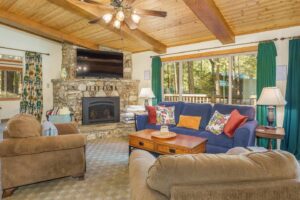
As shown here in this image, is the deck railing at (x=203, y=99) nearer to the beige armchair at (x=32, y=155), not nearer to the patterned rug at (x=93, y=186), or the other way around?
Result: the patterned rug at (x=93, y=186)

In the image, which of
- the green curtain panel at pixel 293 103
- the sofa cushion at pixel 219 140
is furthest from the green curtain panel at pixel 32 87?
the green curtain panel at pixel 293 103

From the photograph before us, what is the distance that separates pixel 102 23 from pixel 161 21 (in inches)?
46.6

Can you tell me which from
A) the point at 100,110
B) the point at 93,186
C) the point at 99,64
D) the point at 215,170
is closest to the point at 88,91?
the point at 100,110

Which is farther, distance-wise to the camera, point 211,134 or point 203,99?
point 203,99

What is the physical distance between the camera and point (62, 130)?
3193 mm

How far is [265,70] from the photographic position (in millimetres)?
3875

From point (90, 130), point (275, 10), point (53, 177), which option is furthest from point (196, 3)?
point (90, 130)

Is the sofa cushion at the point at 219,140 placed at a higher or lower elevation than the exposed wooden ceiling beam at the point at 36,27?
lower

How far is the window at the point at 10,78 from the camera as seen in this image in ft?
19.4

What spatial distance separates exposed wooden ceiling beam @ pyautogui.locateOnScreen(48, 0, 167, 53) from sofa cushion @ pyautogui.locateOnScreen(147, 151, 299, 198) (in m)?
2.58

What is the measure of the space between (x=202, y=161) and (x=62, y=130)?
2.75 meters

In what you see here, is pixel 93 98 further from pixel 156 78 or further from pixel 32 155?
pixel 32 155

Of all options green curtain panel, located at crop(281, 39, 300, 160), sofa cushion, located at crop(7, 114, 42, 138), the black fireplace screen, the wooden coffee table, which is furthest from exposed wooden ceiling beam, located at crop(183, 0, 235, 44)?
the black fireplace screen

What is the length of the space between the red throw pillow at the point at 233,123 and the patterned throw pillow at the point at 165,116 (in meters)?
1.23
